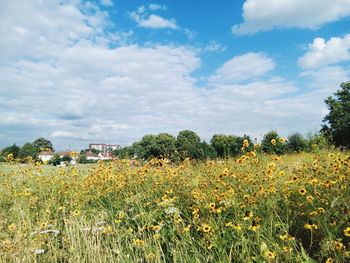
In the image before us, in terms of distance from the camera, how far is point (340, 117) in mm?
34875

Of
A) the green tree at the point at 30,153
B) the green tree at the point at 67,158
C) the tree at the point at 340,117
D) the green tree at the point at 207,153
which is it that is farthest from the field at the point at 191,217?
the tree at the point at 340,117

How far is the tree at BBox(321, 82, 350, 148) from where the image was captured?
33.6 meters

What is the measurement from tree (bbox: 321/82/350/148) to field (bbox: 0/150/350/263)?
3331 centimetres

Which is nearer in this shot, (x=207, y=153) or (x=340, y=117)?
(x=207, y=153)

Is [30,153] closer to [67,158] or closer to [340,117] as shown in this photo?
[67,158]

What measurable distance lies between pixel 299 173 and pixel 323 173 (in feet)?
1.27

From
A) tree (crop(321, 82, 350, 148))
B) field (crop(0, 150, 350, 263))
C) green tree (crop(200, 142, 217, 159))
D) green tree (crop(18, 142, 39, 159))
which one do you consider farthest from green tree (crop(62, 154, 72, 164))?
tree (crop(321, 82, 350, 148))

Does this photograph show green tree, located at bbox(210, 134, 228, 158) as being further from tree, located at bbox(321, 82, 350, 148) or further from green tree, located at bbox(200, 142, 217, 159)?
tree, located at bbox(321, 82, 350, 148)

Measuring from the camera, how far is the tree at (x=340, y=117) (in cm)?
3359

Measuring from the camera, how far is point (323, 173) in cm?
372

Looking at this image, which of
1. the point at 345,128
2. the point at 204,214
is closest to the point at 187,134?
the point at 345,128

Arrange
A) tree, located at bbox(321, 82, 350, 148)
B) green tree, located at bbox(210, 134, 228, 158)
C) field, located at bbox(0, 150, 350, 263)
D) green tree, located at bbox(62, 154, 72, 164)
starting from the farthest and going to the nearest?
tree, located at bbox(321, 82, 350, 148) → green tree, located at bbox(210, 134, 228, 158) → green tree, located at bbox(62, 154, 72, 164) → field, located at bbox(0, 150, 350, 263)

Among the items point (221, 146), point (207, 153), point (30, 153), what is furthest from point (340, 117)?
point (30, 153)

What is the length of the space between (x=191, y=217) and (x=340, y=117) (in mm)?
38539
